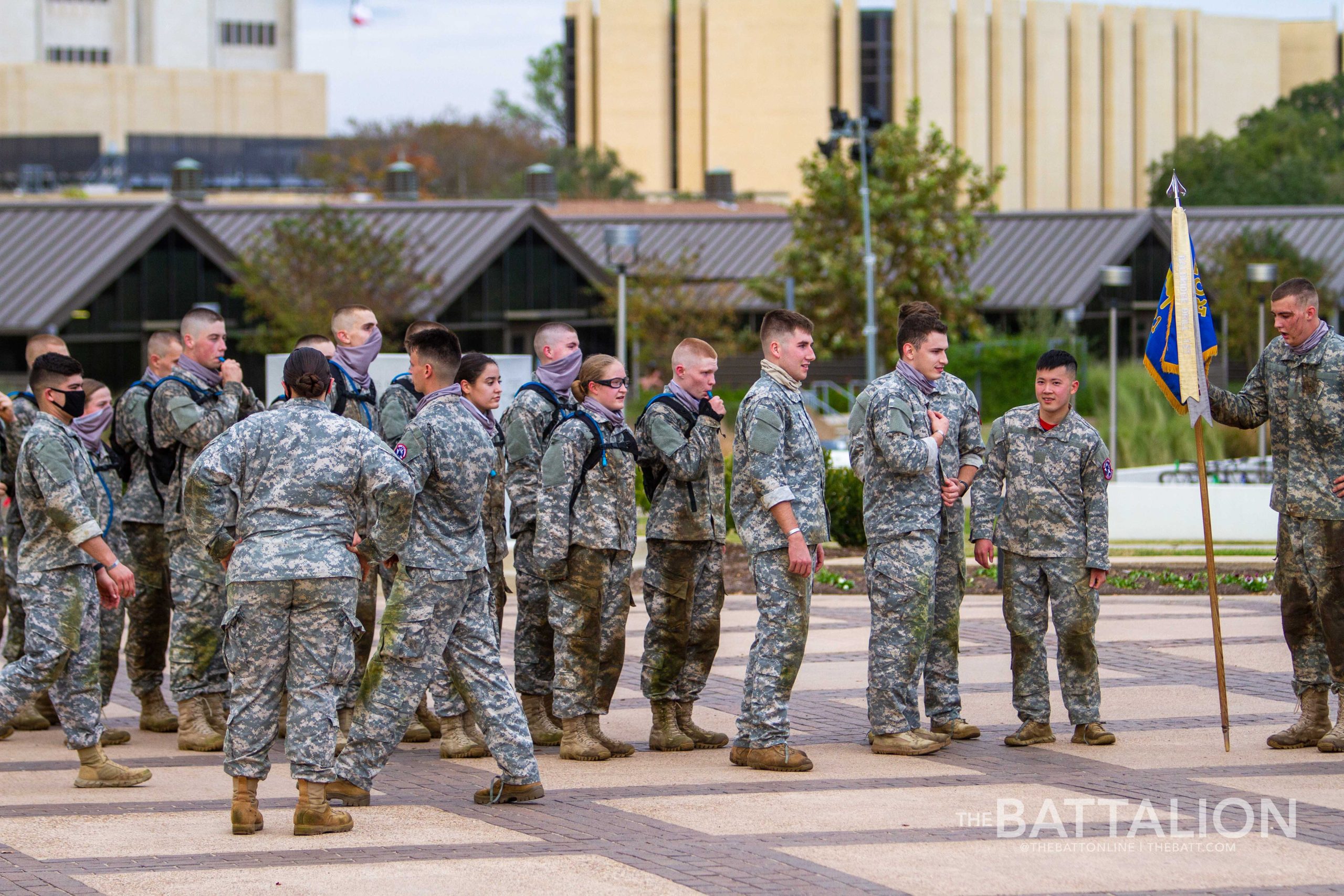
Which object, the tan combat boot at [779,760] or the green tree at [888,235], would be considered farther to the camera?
the green tree at [888,235]

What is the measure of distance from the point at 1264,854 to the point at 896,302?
101 ft

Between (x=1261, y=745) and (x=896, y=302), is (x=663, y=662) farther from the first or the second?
(x=896, y=302)

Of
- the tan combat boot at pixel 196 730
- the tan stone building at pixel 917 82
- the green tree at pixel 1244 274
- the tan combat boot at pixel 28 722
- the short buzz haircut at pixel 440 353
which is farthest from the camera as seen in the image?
the tan stone building at pixel 917 82

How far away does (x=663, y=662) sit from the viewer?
8461 millimetres

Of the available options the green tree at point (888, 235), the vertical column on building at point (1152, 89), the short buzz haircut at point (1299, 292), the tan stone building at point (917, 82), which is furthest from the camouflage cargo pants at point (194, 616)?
the vertical column on building at point (1152, 89)

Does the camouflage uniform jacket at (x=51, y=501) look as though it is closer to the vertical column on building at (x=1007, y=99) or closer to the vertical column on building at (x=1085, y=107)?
the vertical column on building at (x=1007, y=99)

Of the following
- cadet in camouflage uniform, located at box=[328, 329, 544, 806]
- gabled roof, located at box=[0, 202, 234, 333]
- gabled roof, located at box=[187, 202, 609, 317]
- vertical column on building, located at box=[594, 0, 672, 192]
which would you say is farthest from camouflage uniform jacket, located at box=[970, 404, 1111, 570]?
vertical column on building, located at box=[594, 0, 672, 192]

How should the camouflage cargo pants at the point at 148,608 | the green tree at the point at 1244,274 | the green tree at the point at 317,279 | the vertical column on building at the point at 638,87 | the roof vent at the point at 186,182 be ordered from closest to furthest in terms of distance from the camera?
the camouflage cargo pants at the point at 148,608 < the green tree at the point at 317,279 < the green tree at the point at 1244,274 < the roof vent at the point at 186,182 < the vertical column on building at the point at 638,87

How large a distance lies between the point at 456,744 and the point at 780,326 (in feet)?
8.74

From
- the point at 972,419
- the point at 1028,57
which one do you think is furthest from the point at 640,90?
the point at 972,419

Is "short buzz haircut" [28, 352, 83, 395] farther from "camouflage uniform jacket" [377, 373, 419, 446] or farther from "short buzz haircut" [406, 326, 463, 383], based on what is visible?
"short buzz haircut" [406, 326, 463, 383]

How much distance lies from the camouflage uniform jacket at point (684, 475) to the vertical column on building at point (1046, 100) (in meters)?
75.0

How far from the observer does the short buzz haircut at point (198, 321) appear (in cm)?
902

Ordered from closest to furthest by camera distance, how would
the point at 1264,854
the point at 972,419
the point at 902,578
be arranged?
1. the point at 1264,854
2. the point at 902,578
3. the point at 972,419
